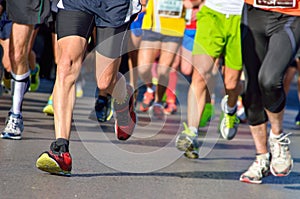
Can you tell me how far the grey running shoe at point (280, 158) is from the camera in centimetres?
682

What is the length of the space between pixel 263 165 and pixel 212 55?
151cm

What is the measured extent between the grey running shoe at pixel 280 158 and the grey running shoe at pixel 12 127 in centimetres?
221

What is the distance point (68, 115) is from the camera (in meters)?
6.30

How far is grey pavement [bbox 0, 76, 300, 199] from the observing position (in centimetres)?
603

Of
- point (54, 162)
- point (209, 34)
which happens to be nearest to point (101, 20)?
point (54, 162)

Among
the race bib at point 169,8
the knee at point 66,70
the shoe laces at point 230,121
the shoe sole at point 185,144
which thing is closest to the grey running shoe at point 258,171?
the shoe sole at point 185,144

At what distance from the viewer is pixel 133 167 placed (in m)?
7.12

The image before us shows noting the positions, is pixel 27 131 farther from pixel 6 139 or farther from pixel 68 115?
pixel 68 115

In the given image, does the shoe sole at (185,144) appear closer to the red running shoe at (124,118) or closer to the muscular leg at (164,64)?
the red running shoe at (124,118)

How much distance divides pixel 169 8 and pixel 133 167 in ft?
15.9

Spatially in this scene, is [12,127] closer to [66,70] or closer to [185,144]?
[185,144]

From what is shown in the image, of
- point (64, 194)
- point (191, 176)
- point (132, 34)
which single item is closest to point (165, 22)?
point (132, 34)

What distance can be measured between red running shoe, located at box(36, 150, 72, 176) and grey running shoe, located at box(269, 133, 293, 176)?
5.14 ft

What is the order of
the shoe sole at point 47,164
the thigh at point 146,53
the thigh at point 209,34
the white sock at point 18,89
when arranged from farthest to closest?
the thigh at point 146,53, the thigh at point 209,34, the white sock at point 18,89, the shoe sole at point 47,164
